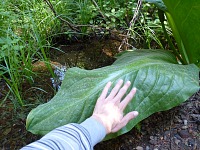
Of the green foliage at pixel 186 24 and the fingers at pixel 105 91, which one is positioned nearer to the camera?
the fingers at pixel 105 91

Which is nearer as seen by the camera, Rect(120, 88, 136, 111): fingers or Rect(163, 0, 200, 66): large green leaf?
Rect(120, 88, 136, 111): fingers

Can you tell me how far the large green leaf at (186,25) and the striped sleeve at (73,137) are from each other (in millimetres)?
717

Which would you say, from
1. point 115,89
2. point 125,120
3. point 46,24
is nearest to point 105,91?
point 115,89

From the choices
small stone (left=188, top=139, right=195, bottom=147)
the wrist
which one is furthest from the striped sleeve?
small stone (left=188, top=139, right=195, bottom=147)

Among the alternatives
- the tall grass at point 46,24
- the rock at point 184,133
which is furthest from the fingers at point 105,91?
the tall grass at point 46,24

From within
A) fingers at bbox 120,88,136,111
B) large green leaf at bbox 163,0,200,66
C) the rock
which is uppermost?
large green leaf at bbox 163,0,200,66

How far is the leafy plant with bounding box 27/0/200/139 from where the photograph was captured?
1.18m

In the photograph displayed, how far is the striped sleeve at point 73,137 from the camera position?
2.82ft

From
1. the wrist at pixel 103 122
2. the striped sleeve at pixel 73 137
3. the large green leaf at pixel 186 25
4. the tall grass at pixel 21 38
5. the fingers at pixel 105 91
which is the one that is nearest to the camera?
the striped sleeve at pixel 73 137

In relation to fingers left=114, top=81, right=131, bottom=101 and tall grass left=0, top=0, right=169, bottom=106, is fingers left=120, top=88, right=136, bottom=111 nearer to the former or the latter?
fingers left=114, top=81, right=131, bottom=101

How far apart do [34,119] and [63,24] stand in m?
1.15

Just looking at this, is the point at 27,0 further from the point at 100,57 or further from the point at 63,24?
the point at 100,57

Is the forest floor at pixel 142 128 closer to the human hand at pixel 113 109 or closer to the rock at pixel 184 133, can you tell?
the rock at pixel 184 133

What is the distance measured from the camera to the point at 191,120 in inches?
56.6
